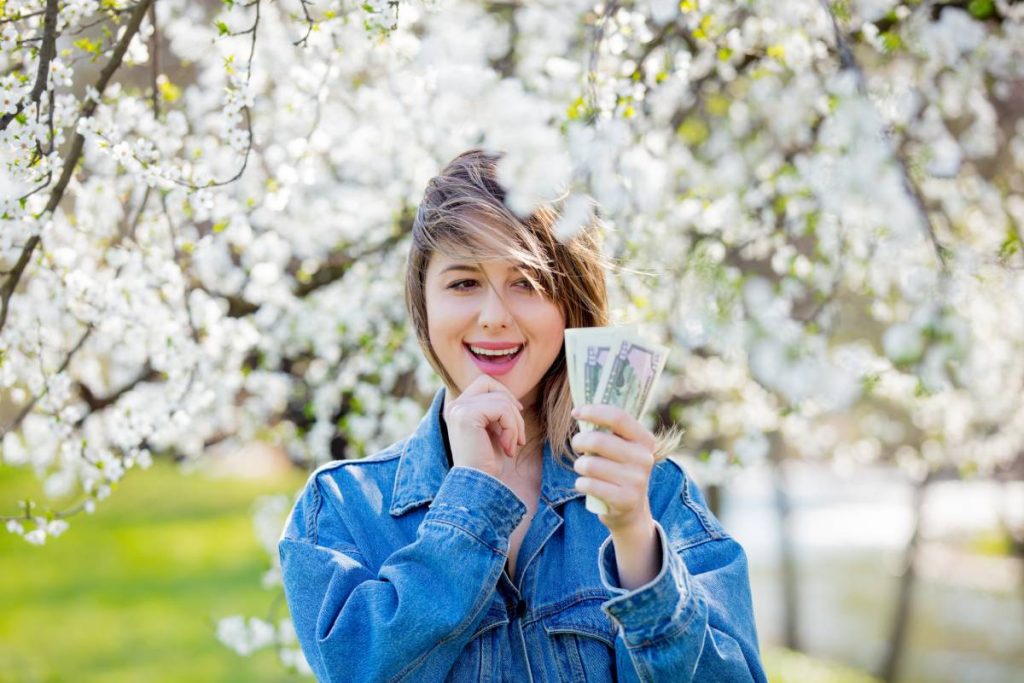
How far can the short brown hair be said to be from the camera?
194 centimetres

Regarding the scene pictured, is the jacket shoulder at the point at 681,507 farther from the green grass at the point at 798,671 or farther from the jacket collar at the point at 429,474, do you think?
the green grass at the point at 798,671

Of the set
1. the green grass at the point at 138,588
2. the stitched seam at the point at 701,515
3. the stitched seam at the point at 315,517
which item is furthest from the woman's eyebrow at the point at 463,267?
the green grass at the point at 138,588

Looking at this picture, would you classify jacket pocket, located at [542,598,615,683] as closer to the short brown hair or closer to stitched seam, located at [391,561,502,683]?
stitched seam, located at [391,561,502,683]

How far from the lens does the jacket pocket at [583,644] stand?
1.84 metres

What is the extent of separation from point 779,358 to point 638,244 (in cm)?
84

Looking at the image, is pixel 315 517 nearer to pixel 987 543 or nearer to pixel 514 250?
pixel 514 250

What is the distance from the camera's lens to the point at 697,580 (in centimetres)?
182

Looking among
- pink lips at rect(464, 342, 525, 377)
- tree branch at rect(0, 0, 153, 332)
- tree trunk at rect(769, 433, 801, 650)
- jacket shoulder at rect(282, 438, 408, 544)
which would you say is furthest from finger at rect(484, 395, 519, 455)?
tree trunk at rect(769, 433, 801, 650)

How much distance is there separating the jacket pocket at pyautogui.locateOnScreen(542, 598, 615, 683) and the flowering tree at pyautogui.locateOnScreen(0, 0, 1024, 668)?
2.40ft

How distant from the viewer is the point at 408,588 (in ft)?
5.51

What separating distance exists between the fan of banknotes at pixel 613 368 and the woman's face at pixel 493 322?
300 millimetres

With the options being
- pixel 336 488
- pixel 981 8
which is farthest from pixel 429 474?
pixel 981 8

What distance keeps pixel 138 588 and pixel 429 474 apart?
34.1ft

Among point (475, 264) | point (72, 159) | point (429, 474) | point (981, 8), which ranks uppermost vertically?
point (981, 8)
